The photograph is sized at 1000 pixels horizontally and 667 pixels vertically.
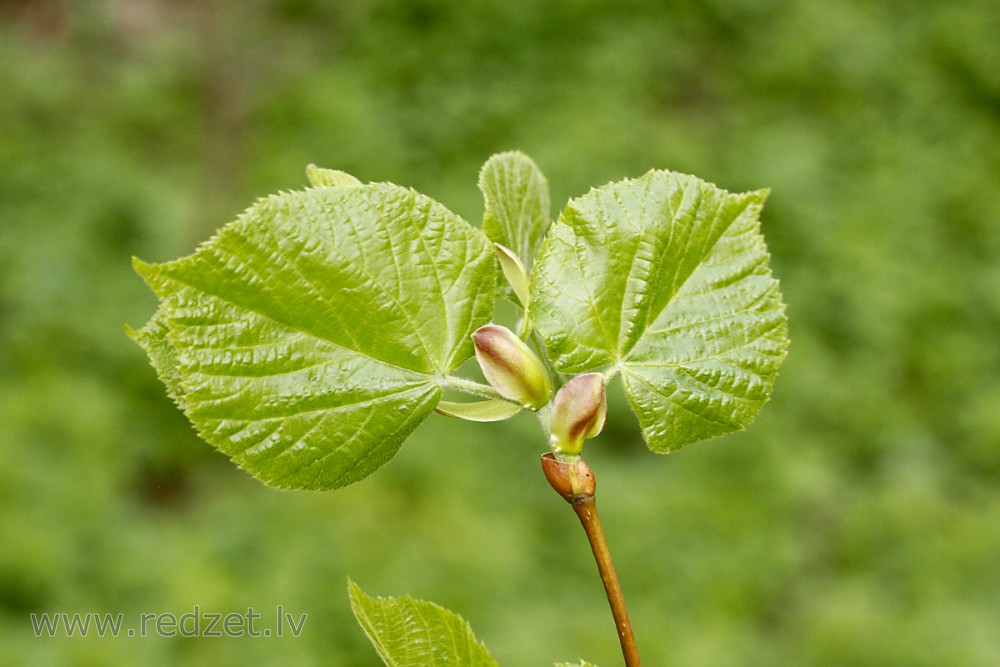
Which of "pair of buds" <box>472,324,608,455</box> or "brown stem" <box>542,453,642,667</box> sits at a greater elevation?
"pair of buds" <box>472,324,608,455</box>

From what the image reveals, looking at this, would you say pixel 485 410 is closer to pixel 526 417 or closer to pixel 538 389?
pixel 538 389

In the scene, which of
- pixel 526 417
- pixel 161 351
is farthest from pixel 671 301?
pixel 526 417

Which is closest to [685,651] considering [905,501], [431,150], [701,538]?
[701,538]

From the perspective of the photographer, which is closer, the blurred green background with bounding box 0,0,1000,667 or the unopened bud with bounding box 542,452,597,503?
the unopened bud with bounding box 542,452,597,503

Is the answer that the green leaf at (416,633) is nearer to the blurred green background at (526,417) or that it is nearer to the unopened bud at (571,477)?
the unopened bud at (571,477)

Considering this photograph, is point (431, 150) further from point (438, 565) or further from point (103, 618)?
point (103, 618)

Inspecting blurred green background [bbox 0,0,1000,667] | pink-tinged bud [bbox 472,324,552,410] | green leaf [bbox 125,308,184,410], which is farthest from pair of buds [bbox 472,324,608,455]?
blurred green background [bbox 0,0,1000,667]

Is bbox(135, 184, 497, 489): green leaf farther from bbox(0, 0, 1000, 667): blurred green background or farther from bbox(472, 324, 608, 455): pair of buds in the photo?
bbox(0, 0, 1000, 667): blurred green background
